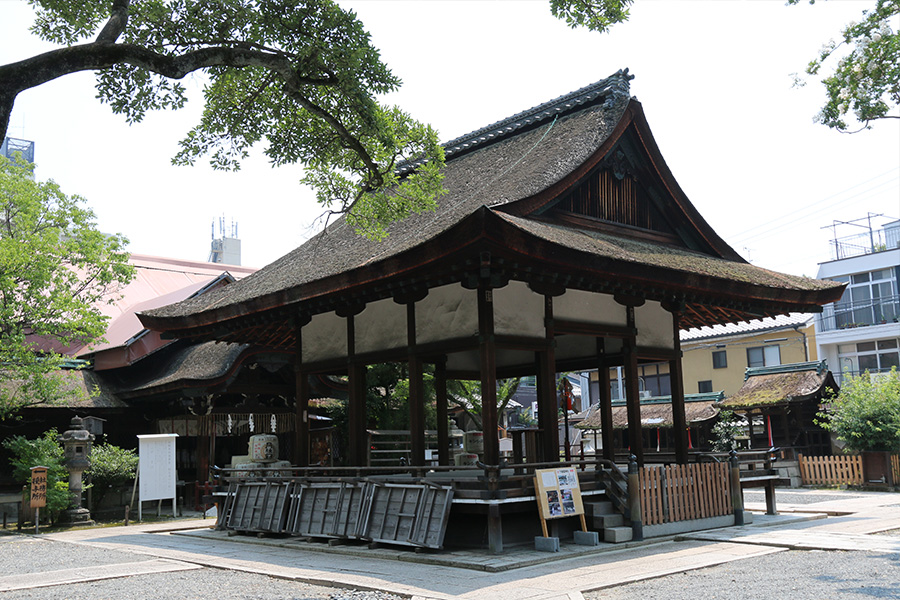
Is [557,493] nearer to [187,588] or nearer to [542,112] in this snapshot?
[187,588]

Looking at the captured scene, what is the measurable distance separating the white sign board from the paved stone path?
171 inches

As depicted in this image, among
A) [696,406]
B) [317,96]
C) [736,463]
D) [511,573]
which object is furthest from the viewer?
[696,406]

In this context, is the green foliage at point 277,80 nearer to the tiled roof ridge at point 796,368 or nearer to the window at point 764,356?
the tiled roof ridge at point 796,368

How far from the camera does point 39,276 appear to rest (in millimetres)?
19469

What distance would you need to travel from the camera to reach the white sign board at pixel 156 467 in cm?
1905

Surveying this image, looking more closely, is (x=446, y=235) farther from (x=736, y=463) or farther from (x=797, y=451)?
(x=797, y=451)

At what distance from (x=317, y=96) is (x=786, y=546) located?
348 inches

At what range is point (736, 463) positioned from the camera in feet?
44.5

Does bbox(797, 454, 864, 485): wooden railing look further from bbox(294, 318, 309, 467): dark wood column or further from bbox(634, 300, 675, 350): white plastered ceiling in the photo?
bbox(294, 318, 309, 467): dark wood column

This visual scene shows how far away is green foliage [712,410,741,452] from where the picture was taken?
100ft

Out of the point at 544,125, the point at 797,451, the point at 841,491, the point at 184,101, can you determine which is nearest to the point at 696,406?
the point at 797,451

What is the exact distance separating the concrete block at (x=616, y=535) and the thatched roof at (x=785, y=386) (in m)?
18.4

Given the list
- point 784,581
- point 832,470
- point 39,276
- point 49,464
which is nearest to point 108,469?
point 49,464

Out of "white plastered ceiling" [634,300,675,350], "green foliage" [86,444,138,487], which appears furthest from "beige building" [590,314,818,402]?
"green foliage" [86,444,138,487]
